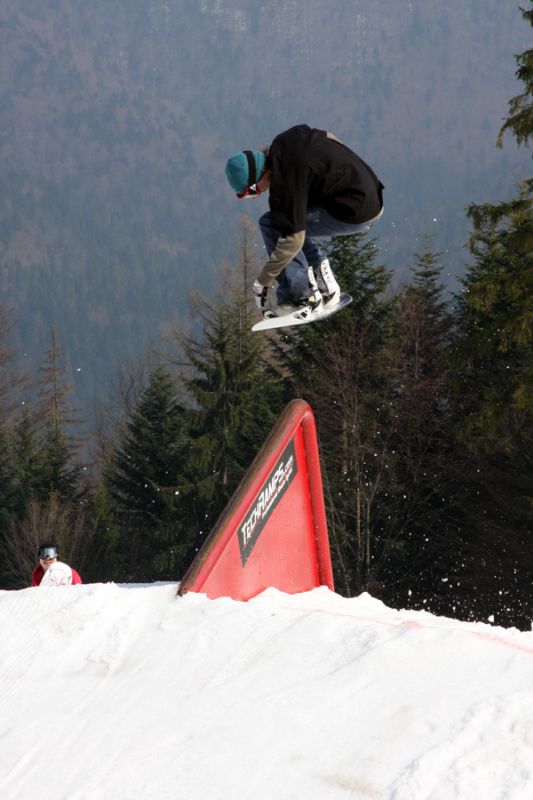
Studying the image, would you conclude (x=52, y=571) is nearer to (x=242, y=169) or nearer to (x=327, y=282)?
(x=327, y=282)

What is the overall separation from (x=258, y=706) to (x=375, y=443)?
23.4 m

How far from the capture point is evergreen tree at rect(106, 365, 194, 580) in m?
35.2

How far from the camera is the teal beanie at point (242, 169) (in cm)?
584

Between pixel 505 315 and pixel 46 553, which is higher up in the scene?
pixel 46 553

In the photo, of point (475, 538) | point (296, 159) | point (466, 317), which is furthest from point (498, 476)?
point (296, 159)

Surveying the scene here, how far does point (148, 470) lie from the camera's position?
118ft

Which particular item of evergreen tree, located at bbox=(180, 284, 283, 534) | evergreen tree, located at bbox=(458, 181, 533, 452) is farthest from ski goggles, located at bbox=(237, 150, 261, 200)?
evergreen tree, located at bbox=(180, 284, 283, 534)

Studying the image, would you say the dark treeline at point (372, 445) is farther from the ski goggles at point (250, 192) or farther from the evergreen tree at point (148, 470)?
the ski goggles at point (250, 192)

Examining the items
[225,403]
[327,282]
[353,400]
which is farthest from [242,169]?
[225,403]

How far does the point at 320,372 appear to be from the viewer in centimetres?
2847

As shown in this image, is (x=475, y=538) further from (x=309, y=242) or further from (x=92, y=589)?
(x=92, y=589)

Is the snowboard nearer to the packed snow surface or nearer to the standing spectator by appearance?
the standing spectator

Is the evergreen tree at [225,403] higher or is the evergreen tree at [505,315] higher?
the evergreen tree at [505,315]

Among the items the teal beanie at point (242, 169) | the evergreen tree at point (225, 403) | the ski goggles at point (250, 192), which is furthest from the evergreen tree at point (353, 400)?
the teal beanie at point (242, 169)
